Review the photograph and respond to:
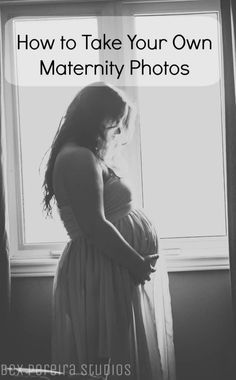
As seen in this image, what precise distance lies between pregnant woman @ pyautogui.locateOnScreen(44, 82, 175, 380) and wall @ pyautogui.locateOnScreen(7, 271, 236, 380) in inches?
8.9

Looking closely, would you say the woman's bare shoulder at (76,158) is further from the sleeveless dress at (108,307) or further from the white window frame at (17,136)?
the white window frame at (17,136)

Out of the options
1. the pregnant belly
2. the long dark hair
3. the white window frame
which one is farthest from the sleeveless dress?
the white window frame

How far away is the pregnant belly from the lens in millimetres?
1735

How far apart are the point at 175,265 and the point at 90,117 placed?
0.65 meters

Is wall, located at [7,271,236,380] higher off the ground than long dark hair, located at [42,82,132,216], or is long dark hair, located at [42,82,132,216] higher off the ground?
long dark hair, located at [42,82,132,216]

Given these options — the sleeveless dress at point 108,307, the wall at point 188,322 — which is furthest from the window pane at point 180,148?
the sleeveless dress at point 108,307

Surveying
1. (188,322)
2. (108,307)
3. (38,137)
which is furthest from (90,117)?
(188,322)

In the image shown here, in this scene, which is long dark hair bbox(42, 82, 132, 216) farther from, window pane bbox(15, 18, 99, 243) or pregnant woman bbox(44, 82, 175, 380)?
window pane bbox(15, 18, 99, 243)

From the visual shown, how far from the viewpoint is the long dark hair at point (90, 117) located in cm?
177

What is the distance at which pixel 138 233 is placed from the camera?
1.74 metres

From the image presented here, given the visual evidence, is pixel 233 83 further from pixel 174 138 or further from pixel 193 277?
pixel 193 277

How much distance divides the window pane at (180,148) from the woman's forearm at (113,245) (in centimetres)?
39

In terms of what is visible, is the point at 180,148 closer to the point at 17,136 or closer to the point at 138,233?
the point at 138,233

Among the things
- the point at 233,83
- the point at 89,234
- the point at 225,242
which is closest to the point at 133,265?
the point at 89,234
